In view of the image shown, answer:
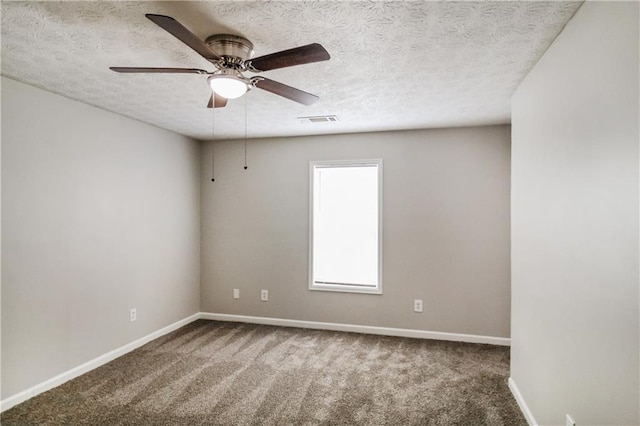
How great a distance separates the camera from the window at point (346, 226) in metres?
4.37

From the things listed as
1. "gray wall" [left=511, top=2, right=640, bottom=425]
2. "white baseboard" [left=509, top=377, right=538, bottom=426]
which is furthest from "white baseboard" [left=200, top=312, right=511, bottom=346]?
"gray wall" [left=511, top=2, right=640, bottom=425]

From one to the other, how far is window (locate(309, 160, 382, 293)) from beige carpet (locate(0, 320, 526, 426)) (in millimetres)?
744

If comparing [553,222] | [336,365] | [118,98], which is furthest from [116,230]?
[553,222]

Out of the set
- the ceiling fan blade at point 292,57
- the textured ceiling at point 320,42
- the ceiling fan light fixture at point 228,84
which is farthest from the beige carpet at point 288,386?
the textured ceiling at point 320,42

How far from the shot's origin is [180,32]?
1484mm

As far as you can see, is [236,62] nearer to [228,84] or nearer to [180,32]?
[228,84]

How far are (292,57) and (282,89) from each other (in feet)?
1.36

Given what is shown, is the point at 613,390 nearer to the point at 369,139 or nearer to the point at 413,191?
the point at 413,191

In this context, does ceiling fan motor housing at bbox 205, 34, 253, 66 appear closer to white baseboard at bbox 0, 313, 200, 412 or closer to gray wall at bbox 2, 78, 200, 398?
gray wall at bbox 2, 78, 200, 398

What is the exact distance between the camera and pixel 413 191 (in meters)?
4.18

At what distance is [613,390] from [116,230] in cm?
381

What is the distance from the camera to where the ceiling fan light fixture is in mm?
1854

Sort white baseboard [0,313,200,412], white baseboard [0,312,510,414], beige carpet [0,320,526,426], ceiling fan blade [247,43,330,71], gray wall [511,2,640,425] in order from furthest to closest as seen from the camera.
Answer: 1. white baseboard [0,312,510,414]
2. white baseboard [0,313,200,412]
3. beige carpet [0,320,526,426]
4. ceiling fan blade [247,43,330,71]
5. gray wall [511,2,640,425]

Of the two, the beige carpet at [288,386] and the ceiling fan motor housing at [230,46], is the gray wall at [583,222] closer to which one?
the beige carpet at [288,386]
